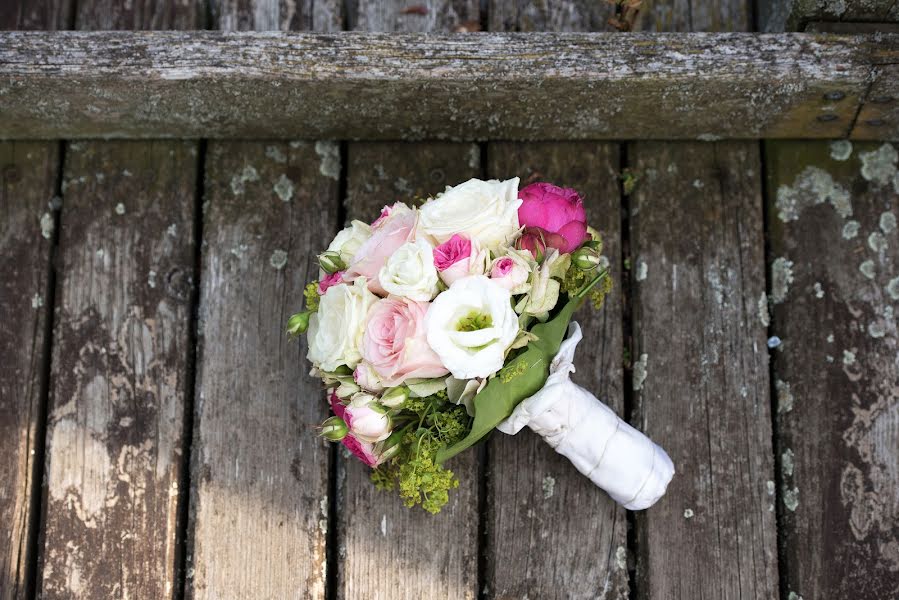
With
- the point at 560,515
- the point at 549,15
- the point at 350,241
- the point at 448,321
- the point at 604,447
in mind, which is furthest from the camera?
the point at 549,15

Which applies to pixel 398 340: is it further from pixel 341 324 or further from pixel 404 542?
pixel 404 542

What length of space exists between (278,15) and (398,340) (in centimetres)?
85

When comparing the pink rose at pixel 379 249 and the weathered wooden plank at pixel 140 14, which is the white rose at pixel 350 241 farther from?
the weathered wooden plank at pixel 140 14

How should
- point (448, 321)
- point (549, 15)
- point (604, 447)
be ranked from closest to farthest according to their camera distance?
point (448, 321)
point (604, 447)
point (549, 15)

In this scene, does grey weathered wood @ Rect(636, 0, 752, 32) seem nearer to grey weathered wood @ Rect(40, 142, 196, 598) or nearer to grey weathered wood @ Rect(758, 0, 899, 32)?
grey weathered wood @ Rect(758, 0, 899, 32)

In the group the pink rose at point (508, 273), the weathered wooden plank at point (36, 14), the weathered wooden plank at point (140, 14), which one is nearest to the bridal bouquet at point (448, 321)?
the pink rose at point (508, 273)

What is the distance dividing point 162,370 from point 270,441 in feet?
0.85

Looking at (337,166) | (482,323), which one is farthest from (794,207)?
(337,166)

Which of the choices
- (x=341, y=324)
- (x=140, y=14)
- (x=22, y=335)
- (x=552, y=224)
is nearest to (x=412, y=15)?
(x=140, y=14)

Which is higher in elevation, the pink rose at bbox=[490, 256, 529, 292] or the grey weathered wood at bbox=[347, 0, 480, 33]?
the grey weathered wood at bbox=[347, 0, 480, 33]

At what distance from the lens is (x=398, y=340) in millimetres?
1258

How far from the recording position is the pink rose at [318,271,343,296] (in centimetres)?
136

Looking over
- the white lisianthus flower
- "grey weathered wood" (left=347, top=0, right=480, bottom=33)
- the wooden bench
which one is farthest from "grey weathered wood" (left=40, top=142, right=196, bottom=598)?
the white lisianthus flower

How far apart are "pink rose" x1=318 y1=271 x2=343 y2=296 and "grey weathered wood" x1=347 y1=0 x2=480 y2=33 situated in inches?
24.3
